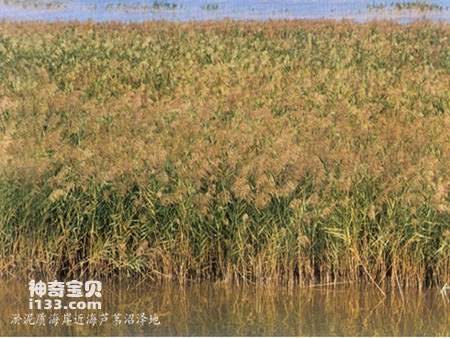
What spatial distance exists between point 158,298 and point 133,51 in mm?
10007

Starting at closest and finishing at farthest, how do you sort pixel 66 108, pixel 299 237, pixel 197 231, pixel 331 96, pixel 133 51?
pixel 299 237
pixel 197 231
pixel 66 108
pixel 331 96
pixel 133 51

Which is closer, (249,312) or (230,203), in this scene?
(249,312)

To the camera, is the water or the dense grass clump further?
the dense grass clump

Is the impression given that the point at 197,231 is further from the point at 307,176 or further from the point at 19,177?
the point at 19,177

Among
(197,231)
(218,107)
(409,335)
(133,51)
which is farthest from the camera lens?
(133,51)

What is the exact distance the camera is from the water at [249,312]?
17.5ft

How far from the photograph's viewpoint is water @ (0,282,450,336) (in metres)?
5.35

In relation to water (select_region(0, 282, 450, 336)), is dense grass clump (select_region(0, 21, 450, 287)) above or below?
above

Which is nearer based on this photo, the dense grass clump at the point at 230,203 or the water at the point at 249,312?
the water at the point at 249,312

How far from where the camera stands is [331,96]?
1138 cm

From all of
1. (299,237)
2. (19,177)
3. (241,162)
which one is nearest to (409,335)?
(299,237)

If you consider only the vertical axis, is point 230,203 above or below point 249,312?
above

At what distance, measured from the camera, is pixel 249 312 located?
5.73 meters

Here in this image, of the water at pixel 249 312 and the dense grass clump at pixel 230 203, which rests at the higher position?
the dense grass clump at pixel 230 203
